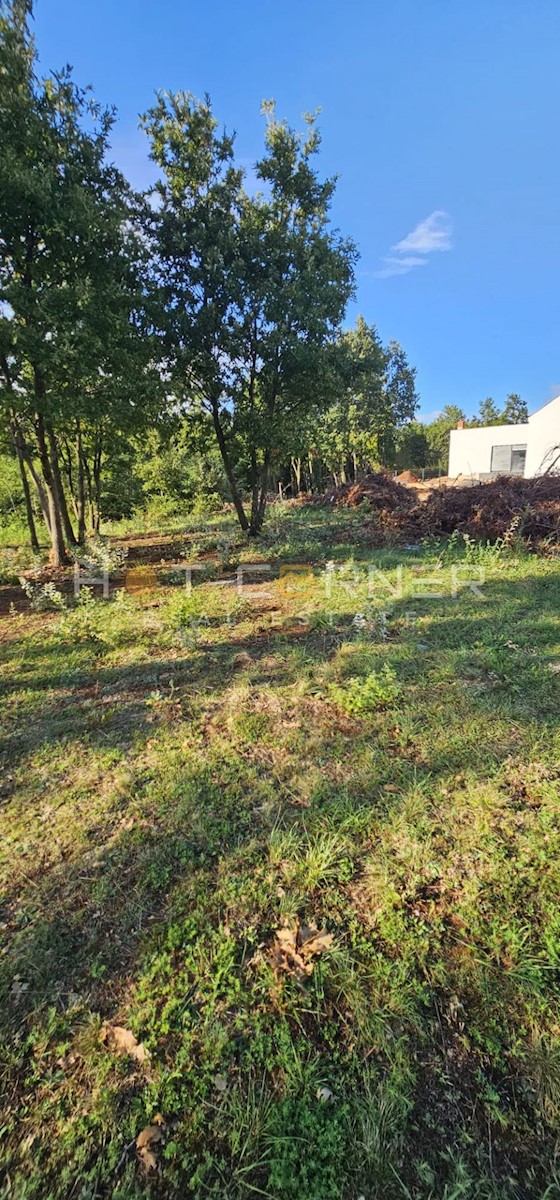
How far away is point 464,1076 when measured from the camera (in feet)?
4.08

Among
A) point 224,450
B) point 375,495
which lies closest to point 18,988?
point 224,450

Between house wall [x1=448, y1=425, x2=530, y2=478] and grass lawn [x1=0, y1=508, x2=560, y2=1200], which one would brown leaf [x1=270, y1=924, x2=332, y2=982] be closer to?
grass lawn [x1=0, y1=508, x2=560, y2=1200]

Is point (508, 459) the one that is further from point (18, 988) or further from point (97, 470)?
point (18, 988)

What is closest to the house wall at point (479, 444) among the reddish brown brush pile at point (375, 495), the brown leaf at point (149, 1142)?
the reddish brown brush pile at point (375, 495)

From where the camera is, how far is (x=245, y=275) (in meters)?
8.02

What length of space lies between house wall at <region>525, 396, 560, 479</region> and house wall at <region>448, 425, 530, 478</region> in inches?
127

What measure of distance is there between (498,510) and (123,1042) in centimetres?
811

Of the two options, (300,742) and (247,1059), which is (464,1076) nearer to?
(247,1059)

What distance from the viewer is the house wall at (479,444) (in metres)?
22.5

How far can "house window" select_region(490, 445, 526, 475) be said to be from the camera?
2261cm

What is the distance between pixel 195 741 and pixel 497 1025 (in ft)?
6.05

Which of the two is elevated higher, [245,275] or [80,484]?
[245,275]

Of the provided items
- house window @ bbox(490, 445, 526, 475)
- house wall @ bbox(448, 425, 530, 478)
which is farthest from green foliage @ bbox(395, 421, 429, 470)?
house window @ bbox(490, 445, 526, 475)

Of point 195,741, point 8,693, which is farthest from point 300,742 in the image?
point 8,693
